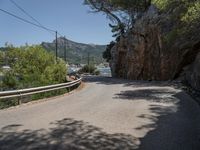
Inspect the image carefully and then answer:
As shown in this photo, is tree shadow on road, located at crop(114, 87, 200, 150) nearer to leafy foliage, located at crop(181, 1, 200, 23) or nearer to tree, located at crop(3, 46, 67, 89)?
leafy foliage, located at crop(181, 1, 200, 23)

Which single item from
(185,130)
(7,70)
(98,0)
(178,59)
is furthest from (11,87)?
(98,0)

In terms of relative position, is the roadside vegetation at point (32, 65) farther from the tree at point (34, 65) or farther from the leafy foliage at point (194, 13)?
the leafy foliage at point (194, 13)

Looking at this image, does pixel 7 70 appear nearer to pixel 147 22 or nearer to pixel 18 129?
pixel 18 129

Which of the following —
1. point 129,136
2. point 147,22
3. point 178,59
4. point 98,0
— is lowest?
point 129,136

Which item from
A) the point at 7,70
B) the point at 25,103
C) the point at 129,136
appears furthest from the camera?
the point at 7,70

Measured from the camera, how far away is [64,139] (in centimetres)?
883

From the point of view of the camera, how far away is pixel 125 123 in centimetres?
1145

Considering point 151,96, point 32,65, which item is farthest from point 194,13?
point 32,65

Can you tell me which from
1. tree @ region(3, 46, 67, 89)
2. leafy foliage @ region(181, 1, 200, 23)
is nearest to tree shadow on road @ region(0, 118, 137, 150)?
leafy foliage @ region(181, 1, 200, 23)

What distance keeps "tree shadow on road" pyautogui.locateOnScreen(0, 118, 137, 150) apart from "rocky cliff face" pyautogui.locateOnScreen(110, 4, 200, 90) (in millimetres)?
22002

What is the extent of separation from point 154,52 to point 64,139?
3752 cm

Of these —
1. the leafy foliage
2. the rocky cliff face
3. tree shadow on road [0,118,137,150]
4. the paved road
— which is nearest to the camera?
tree shadow on road [0,118,137,150]

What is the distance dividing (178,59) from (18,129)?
31.2m

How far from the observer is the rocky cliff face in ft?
121
